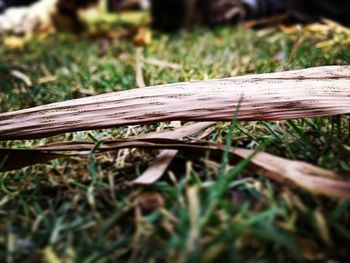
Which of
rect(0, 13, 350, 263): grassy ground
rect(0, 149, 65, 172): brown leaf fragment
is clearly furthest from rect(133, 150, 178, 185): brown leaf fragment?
rect(0, 149, 65, 172): brown leaf fragment

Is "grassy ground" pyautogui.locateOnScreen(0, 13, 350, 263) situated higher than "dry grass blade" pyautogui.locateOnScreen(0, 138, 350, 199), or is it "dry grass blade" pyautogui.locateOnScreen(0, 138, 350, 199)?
"dry grass blade" pyautogui.locateOnScreen(0, 138, 350, 199)

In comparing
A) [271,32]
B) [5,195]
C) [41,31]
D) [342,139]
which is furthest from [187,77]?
[41,31]

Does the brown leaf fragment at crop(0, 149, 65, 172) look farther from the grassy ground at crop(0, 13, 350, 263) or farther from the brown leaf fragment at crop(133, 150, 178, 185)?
the brown leaf fragment at crop(133, 150, 178, 185)

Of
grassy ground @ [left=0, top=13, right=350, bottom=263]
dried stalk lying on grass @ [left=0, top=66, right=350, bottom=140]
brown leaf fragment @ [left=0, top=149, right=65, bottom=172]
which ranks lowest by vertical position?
grassy ground @ [left=0, top=13, right=350, bottom=263]

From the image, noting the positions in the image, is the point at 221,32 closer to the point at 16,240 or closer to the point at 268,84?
the point at 268,84

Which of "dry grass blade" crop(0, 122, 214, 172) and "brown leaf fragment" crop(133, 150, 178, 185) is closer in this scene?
"brown leaf fragment" crop(133, 150, 178, 185)

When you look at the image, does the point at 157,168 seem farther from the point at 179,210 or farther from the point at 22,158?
the point at 22,158

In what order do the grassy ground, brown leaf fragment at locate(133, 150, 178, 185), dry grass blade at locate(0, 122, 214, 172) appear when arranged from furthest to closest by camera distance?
dry grass blade at locate(0, 122, 214, 172)
brown leaf fragment at locate(133, 150, 178, 185)
the grassy ground
